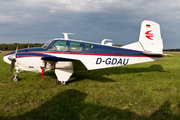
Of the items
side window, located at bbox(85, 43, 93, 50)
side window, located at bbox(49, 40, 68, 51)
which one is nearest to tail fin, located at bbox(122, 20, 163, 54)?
side window, located at bbox(85, 43, 93, 50)

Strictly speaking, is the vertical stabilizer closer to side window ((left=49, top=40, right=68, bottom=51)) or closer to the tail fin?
the tail fin

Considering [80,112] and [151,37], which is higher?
[151,37]

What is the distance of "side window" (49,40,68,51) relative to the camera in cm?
683

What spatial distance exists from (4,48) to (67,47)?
76.9 meters

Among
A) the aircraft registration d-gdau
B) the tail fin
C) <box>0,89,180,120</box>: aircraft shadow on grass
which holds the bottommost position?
<box>0,89,180,120</box>: aircraft shadow on grass

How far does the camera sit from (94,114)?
12.4 ft

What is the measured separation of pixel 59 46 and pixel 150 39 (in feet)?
17.7

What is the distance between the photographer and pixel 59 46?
6887 mm

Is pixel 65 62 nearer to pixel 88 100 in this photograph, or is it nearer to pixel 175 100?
pixel 88 100

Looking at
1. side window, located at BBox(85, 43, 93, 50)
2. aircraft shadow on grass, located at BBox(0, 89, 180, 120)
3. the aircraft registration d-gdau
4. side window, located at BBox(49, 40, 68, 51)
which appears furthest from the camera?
side window, located at BBox(85, 43, 93, 50)

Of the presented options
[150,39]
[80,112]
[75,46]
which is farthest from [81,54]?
[150,39]

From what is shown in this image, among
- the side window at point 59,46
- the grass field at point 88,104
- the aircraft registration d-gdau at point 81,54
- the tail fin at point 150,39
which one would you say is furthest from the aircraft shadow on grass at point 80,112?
the tail fin at point 150,39

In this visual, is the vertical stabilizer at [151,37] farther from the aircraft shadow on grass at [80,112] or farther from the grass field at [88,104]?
the aircraft shadow on grass at [80,112]

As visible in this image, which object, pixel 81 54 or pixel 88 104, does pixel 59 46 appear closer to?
pixel 81 54
